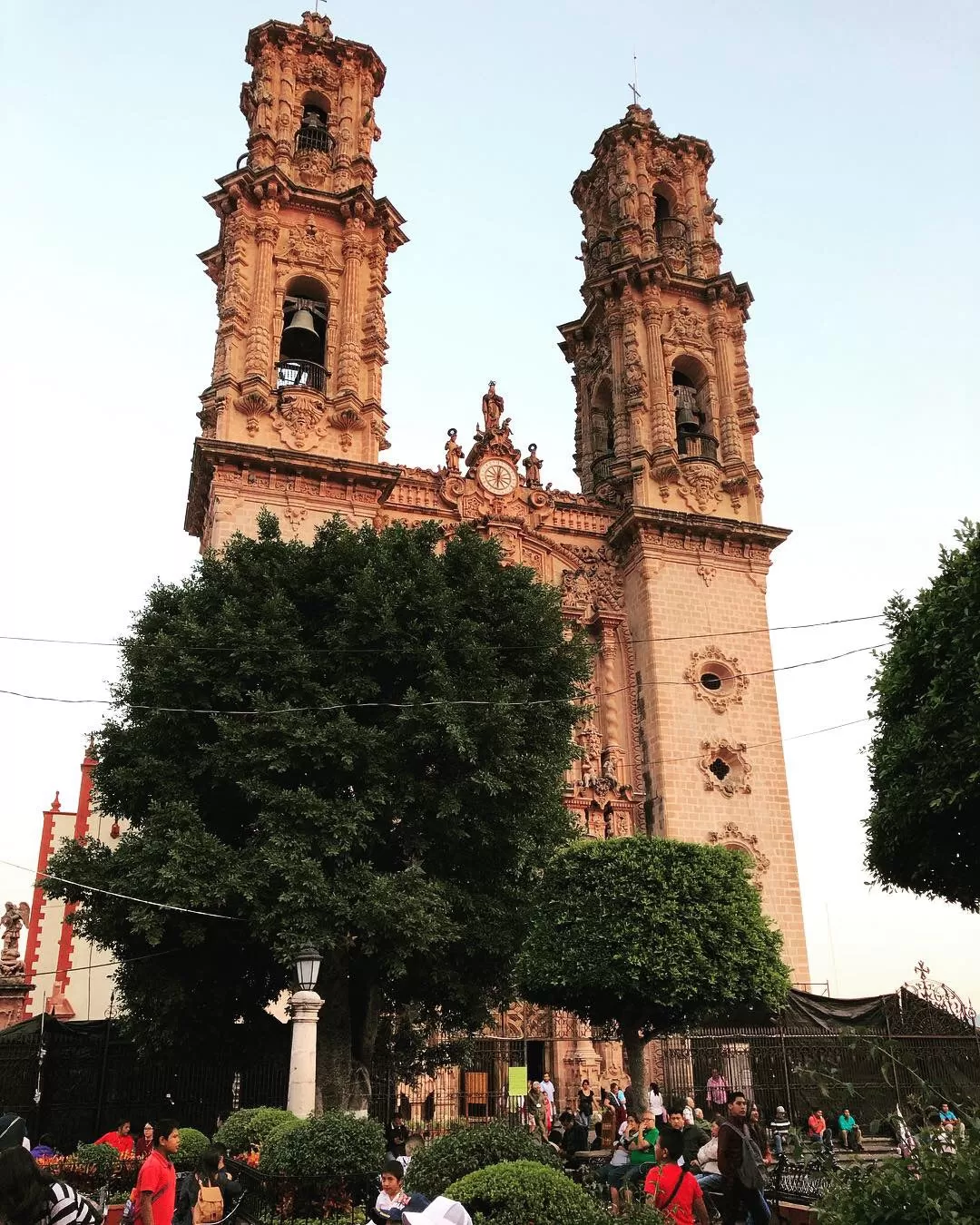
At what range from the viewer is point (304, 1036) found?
48.1 feet

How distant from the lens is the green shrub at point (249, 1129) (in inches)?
529

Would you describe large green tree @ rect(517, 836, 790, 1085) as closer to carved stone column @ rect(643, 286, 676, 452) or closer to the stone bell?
carved stone column @ rect(643, 286, 676, 452)

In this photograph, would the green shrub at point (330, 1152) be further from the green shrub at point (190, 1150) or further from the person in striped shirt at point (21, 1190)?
the person in striped shirt at point (21, 1190)

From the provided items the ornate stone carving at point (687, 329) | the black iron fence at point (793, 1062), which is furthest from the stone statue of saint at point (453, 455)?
the black iron fence at point (793, 1062)

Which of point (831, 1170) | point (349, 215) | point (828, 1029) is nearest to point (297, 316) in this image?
point (349, 215)

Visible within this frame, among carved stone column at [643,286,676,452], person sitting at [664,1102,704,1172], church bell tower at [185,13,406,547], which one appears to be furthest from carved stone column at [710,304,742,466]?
person sitting at [664,1102,704,1172]

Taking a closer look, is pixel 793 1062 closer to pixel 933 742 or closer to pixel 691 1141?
pixel 933 742

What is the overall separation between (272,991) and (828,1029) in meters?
10.5

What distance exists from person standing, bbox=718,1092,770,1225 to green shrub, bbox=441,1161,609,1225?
5.06 feet

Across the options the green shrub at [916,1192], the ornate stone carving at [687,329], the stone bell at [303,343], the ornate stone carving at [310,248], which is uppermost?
the ornate stone carving at [310,248]

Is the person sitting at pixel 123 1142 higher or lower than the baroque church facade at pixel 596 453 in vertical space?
lower

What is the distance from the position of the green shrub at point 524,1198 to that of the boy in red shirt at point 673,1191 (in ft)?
1.44

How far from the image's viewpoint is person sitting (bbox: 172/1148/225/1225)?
920cm

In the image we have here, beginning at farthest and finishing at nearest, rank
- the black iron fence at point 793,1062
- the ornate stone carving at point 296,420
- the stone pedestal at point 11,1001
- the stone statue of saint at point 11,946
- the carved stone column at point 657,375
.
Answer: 1. the carved stone column at point 657,375
2. the ornate stone carving at point 296,420
3. the stone statue of saint at point 11,946
4. the stone pedestal at point 11,1001
5. the black iron fence at point 793,1062
